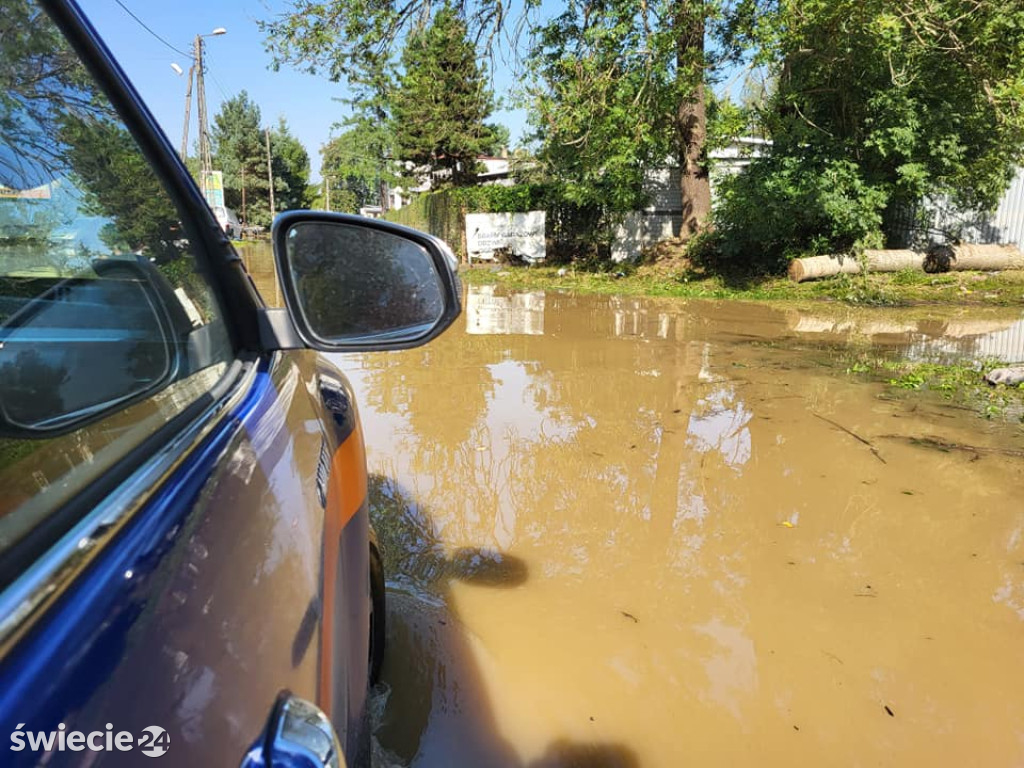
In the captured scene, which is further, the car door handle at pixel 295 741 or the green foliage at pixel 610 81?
the green foliage at pixel 610 81

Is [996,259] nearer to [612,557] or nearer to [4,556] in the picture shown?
[612,557]

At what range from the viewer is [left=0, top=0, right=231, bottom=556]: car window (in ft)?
3.14

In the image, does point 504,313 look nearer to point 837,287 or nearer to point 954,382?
point 837,287

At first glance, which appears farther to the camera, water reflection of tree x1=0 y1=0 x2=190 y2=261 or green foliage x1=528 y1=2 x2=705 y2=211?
green foliage x1=528 y1=2 x2=705 y2=211

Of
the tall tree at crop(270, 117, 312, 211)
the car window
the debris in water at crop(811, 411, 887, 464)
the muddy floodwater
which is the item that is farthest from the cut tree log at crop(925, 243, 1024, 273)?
the tall tree at crop(270, 117, 312, 211)

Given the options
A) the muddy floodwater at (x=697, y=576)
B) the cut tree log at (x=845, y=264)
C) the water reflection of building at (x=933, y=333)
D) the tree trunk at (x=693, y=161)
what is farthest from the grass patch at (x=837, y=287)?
the muddy floodwater at (x=697, y=576)

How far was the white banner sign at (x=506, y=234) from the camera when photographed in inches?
786

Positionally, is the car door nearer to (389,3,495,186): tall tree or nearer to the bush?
the bush

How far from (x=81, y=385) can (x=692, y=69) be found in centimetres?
1267

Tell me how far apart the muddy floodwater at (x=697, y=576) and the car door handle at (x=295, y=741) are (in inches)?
61.2

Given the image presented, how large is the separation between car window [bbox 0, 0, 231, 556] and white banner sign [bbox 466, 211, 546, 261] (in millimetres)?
18821

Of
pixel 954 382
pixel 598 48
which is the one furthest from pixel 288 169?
pixel 954 382

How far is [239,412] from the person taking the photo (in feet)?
4.25

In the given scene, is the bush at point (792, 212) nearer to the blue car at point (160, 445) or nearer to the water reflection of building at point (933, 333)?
the water reflection of building at point (933, 333)
